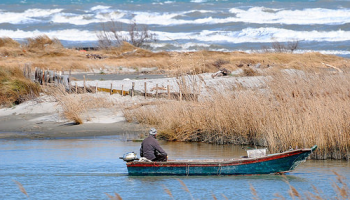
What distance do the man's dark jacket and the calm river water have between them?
53 cm

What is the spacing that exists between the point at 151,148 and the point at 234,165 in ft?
6.27

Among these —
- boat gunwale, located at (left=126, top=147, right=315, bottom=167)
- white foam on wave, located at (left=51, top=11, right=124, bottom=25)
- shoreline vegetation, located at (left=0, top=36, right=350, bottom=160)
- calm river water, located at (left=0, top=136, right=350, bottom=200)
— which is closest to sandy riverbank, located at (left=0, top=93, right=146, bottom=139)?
shoreline vegetation, located at (left=0, top=36, right=350, bottom=160)

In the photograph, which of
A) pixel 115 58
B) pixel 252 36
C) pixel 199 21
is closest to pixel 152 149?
pixel 115 58

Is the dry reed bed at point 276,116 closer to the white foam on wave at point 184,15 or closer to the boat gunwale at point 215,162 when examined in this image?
the boat gunwale at point 215,162

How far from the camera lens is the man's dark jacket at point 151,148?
43.4 ft

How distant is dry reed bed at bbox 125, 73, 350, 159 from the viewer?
47.4ft

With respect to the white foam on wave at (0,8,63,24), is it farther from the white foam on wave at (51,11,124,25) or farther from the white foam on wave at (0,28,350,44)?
the white foam on wave at (0,28,350,44)

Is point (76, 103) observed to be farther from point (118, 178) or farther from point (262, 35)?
point (262, 35)

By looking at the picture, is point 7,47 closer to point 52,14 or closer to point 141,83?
point 141,83

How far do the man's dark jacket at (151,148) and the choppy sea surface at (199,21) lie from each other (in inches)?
1658

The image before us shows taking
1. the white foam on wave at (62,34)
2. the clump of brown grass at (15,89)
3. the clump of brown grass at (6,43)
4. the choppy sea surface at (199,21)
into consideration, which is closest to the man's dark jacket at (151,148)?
the clump of brown grass at (15,89)

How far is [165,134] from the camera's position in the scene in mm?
18719

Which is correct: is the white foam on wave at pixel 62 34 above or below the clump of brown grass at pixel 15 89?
above

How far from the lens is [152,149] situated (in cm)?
1334
